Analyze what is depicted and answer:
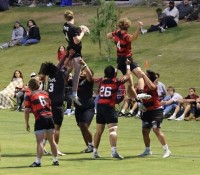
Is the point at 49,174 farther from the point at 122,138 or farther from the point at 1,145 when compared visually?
the point at 122,138

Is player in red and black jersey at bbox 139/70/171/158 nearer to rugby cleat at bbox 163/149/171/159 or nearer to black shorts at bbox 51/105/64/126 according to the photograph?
rugby cleat at bbox 163/149/171/159

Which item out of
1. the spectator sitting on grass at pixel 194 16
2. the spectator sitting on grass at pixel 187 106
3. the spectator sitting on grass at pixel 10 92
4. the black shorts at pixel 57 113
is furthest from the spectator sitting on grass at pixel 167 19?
the black shorts at pixel 57 113

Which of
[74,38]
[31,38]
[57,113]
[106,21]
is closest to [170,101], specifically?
[106,21]

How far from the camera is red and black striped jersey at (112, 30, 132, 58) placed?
2106 cm

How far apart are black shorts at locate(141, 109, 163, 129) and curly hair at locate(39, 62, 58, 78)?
2394mm

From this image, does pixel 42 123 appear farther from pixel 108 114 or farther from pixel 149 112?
pixel 149 112

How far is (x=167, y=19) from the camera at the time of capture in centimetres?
4312

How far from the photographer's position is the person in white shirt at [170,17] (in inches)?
1670

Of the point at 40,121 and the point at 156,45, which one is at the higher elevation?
the point at 40,121

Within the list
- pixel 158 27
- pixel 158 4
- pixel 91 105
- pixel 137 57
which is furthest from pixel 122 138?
pixel 158 4

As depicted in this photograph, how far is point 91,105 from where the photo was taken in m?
22.1

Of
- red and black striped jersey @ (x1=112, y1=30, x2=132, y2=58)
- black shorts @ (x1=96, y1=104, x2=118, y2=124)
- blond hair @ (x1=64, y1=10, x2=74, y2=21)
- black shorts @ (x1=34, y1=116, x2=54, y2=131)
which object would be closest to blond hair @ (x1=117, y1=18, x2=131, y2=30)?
red and black striped jersey @ (x1=112, y1=30, x2=132, y2=58)

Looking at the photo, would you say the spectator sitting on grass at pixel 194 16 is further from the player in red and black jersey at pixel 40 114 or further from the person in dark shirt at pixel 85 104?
the player in red and black jersey at pixel 40 114

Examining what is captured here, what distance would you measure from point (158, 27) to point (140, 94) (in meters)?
23.6
